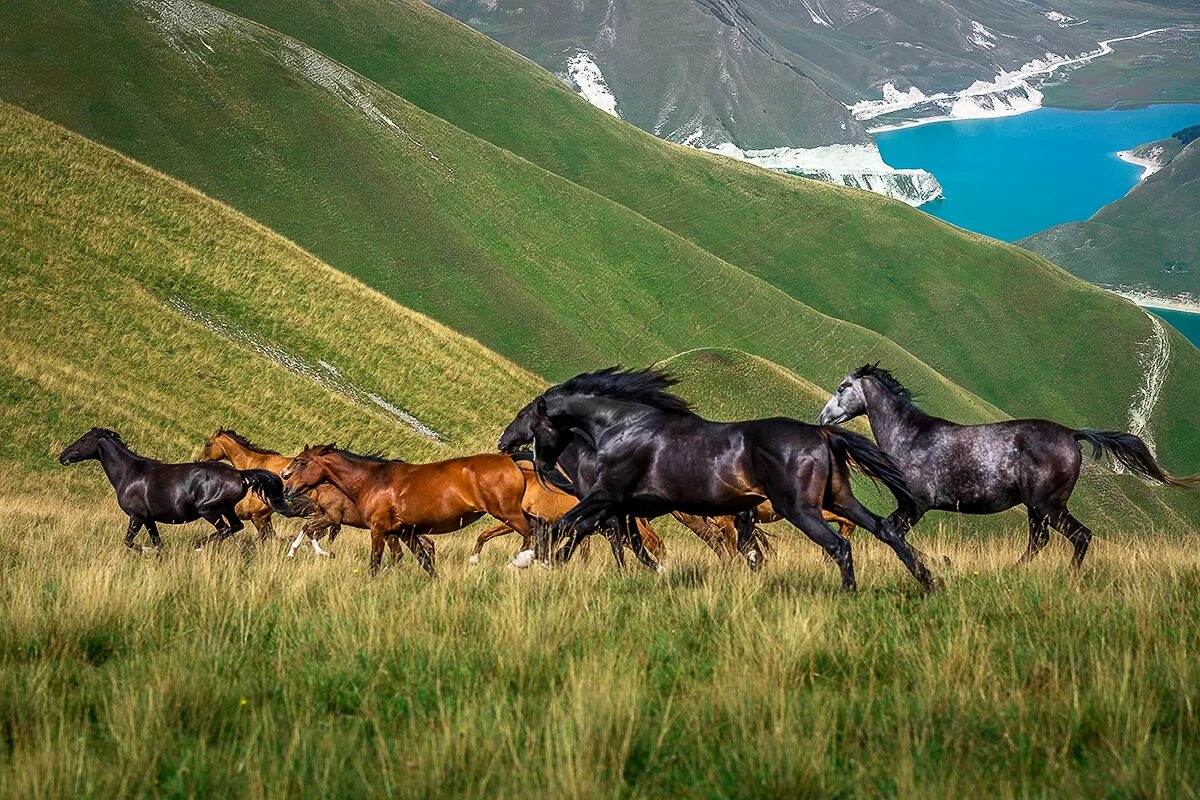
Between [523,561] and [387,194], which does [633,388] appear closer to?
[523,561]

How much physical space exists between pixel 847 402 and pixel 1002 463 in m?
2.28

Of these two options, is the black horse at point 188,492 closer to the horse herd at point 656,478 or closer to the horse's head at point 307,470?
the horse herd at point 656,478

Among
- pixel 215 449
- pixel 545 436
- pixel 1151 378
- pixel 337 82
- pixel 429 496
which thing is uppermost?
pixel 545 436

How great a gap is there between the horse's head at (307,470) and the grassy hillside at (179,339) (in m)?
11.6

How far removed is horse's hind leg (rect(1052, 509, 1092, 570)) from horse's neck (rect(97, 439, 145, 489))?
1248 centimetres

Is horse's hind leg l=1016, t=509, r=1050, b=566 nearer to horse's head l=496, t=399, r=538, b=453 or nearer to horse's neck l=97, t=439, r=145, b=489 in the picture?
horse's head l=496, t=399, r=538, b=453

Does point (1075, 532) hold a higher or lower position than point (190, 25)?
higher

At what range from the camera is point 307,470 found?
1557 centimetres

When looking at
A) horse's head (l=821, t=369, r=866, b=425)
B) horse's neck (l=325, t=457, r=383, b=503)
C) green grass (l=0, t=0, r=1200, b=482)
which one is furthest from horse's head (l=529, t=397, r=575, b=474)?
green grass (l=0, t=0, r=1200, b=482)

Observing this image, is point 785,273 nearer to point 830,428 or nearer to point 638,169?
point 638,169

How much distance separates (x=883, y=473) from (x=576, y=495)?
153 inches

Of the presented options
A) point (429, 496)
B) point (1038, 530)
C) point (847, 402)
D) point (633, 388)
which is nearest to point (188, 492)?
point (429, 496)

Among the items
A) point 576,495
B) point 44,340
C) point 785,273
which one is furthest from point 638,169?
point 576,495

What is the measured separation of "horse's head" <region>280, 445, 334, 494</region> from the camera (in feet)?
50.9
